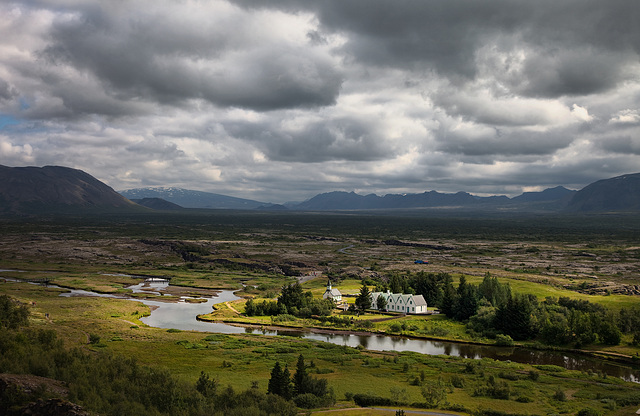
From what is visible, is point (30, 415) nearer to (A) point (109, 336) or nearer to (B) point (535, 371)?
(A) point (109, 336)

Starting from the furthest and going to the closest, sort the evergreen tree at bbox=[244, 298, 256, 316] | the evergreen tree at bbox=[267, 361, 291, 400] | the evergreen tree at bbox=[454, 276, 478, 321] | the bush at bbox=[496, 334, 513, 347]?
the evergreen tree at bbox=[244, 298, 256, 316] < the evergreen tree at bbox=[454, 276, 478, 321] < the bush at bbox=[496, 334, 513, 347] < the evergreen tree at bbox=[267, 361, 291, 400]

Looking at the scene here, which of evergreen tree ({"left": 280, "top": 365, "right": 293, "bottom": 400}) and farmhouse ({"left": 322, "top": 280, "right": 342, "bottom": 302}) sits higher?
evergreen tree ({"left": 280, "top": 365, "right": 293, "bottom": 400})

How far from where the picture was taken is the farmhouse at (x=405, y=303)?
98000mm

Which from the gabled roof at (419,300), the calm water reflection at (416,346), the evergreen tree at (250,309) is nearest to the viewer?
the calm water reflection at (416,346)

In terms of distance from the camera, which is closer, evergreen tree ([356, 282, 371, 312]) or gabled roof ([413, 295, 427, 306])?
evergreen tree ([356, 282, 371, 312])

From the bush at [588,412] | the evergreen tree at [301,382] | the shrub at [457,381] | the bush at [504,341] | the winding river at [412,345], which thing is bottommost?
the winding river at [412,345]

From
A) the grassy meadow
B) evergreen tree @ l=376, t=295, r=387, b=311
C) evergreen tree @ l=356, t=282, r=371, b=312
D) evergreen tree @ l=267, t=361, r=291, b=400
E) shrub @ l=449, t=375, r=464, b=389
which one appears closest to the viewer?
evergreen tree @ l=267, t=361, r=291, b=400

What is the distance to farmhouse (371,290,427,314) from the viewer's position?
9800 centimetres

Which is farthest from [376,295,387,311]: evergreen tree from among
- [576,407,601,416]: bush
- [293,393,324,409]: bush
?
[293,393,324,409]: bush

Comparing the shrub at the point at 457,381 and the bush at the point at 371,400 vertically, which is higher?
the bush at the point at 371,400

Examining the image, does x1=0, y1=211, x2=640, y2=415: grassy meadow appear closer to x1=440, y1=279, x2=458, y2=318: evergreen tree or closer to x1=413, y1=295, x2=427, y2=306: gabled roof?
x1=440, y1=279, x2=458, y2=318: evergreen tree

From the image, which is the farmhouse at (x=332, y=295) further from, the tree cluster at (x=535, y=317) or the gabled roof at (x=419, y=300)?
the tree cluster at (x=535, y=317)

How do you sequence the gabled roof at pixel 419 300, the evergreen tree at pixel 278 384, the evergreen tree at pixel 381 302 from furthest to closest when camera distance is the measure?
1. the evergreen tree at pixel 381 302
2. the gabled roof at pixel 419 300
3. the evergreen tree at pixel 278 384

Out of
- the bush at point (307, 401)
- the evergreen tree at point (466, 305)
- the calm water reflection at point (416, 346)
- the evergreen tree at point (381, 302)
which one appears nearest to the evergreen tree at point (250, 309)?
the calm water reflection at point (416, 346)
